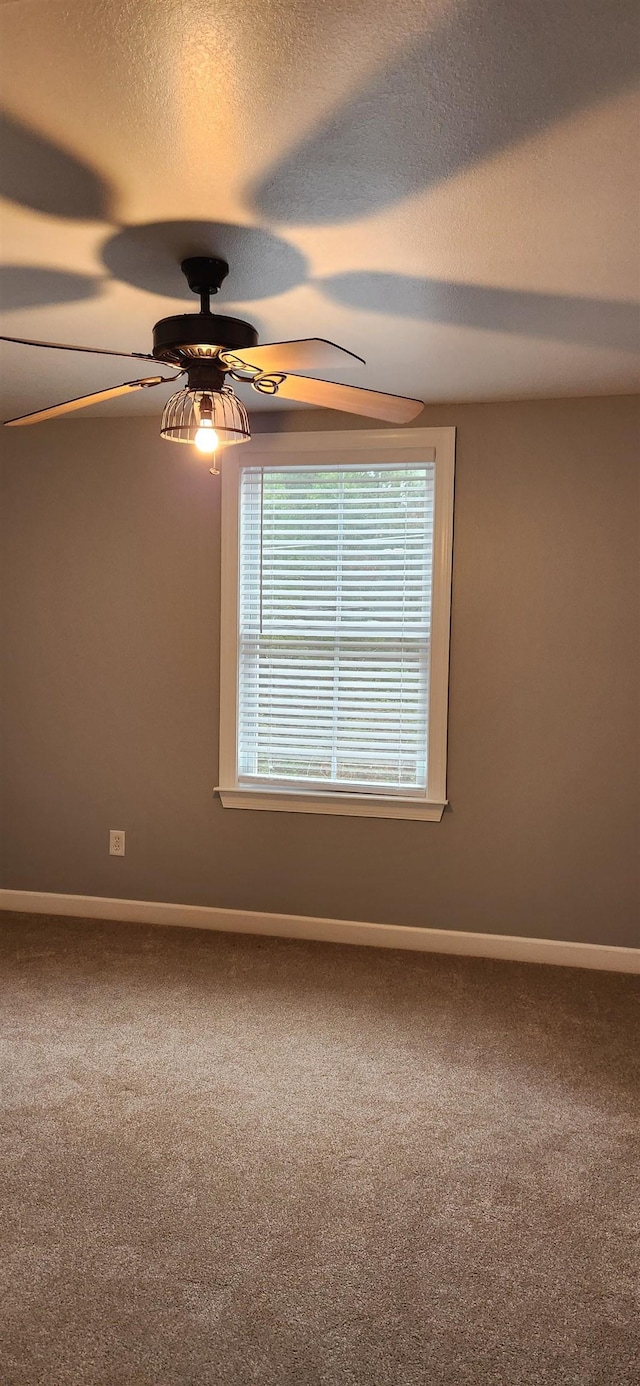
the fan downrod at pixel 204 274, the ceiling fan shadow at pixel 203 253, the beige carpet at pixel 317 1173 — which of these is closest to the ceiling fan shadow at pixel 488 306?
the ceiling fan shadow at pixel 203 253

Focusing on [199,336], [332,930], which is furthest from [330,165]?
[332,930]

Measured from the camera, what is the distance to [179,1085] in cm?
289

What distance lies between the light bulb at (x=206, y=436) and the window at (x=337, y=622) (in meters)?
1.66

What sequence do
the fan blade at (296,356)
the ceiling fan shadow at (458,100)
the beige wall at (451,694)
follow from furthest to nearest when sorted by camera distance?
the beige wall at (451,694), the fan blade at (296,356), the ceiling fan shadow at (458,100)

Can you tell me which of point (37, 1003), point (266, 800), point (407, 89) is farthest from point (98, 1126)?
point (407, 89)

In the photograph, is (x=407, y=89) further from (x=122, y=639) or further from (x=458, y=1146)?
(x=122, y=639)

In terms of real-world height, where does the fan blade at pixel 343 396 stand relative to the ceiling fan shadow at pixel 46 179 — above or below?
below

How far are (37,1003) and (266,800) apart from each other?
127 cm

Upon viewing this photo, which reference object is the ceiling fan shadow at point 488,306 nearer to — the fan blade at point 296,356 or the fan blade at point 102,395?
the fan blade at point 296,356

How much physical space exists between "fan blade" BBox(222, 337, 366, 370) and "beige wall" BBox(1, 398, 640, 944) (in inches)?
72.3

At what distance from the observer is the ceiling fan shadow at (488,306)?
2.48m

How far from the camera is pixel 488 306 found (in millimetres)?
2615

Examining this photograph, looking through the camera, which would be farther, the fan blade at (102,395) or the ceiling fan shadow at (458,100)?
the fan blade at (102,395)

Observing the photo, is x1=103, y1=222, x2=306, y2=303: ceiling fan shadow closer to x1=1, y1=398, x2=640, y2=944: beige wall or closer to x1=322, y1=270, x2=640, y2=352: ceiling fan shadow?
x1=322, y1=270, x2=640, y2=352: ceiling fan shadow
